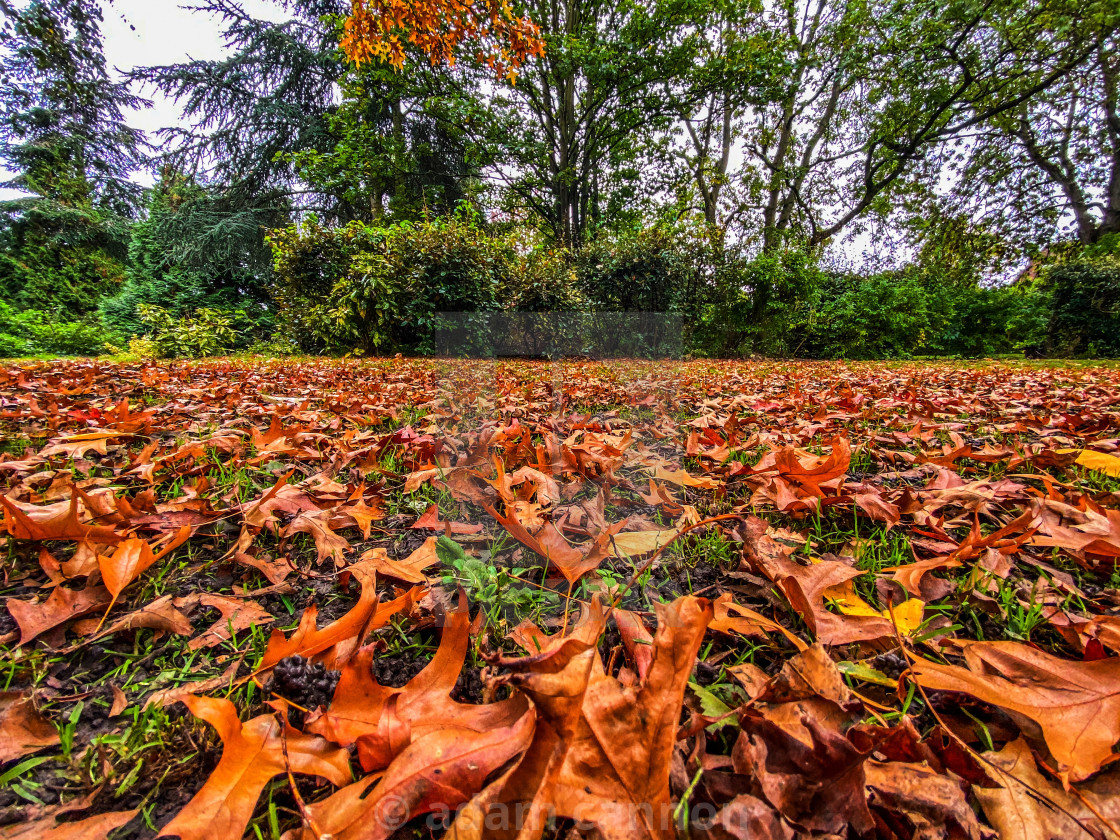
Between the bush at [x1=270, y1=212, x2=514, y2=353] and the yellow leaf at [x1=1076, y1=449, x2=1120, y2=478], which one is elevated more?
the bush at [x1=270, y1=212, x2=514, y2=353]

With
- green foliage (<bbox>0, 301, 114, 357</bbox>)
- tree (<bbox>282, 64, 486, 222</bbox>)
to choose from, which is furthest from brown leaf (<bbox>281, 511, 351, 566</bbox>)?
tree (<bbox>282, 64, 486, 222</bbox>)

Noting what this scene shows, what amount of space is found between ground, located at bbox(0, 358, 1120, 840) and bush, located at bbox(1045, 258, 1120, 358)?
48.2ft

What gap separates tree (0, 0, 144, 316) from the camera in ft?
42.6

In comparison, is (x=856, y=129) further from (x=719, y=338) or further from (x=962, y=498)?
(x=962, y=498)

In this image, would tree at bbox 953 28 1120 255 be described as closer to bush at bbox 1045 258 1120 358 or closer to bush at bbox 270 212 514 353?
bush at bbox 1045 258 1120 358

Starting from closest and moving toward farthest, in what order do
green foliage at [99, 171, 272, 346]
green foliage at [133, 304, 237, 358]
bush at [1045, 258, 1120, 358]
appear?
green foliage at [133, 304, 237, 358] → bush at [1045, 258, 1120, 358] → green foliage at [99, 171, 272, 346]

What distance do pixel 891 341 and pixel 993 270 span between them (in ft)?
29.2

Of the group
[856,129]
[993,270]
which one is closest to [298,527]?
[856,129]

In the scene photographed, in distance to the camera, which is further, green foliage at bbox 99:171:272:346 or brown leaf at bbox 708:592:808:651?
green foliage at bbox 99:171:272:346

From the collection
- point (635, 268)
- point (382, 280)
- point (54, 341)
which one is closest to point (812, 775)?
point (382, 280)

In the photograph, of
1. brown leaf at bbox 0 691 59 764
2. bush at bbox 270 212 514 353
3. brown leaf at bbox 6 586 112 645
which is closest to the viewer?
brown leaf at bbox 0 691 59 764

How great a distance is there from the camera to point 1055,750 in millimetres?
423

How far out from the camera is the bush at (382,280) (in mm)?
6938

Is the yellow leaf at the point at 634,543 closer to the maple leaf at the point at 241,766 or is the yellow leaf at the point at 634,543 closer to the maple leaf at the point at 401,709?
the maple leaf at the point at 401,709
